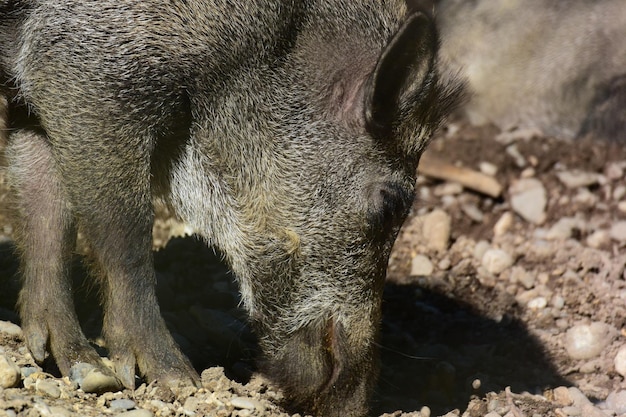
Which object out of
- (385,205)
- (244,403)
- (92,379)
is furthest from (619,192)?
(92,379)

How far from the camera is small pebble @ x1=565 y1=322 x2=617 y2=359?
572cm

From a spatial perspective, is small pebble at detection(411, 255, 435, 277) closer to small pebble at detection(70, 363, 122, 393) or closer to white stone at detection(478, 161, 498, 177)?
white stone at detection(478, 161, 498, 177)

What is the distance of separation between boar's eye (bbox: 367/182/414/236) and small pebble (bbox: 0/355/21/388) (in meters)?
1.73

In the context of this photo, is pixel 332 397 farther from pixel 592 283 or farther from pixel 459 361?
pixel 592 283

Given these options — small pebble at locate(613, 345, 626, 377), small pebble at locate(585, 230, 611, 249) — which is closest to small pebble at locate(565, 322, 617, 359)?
small pebble at locate(613, 345, 626, 377)

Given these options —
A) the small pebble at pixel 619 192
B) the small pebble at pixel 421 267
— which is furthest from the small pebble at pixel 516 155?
the small pebble at pixel 421 267

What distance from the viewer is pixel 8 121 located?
4.99 meters

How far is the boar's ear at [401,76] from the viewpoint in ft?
14.0

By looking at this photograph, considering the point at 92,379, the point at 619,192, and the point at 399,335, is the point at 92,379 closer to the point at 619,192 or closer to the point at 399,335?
the point at 399,335

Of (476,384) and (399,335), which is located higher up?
(476,384)

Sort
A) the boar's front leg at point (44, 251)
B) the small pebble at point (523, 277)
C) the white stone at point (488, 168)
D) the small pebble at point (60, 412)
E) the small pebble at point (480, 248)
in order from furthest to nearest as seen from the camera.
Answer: the white stone at point (488, 168)
the small pebble at point (480, 248)
the small pebble at point (523, 277)
the boar's front leg at point (44, 251)
the small pebble at point (60, 412)

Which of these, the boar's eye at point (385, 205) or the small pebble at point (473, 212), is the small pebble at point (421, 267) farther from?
the boar's eye at point (385, 205)

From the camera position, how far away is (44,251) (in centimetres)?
487

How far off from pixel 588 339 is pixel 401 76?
2.26 meters
